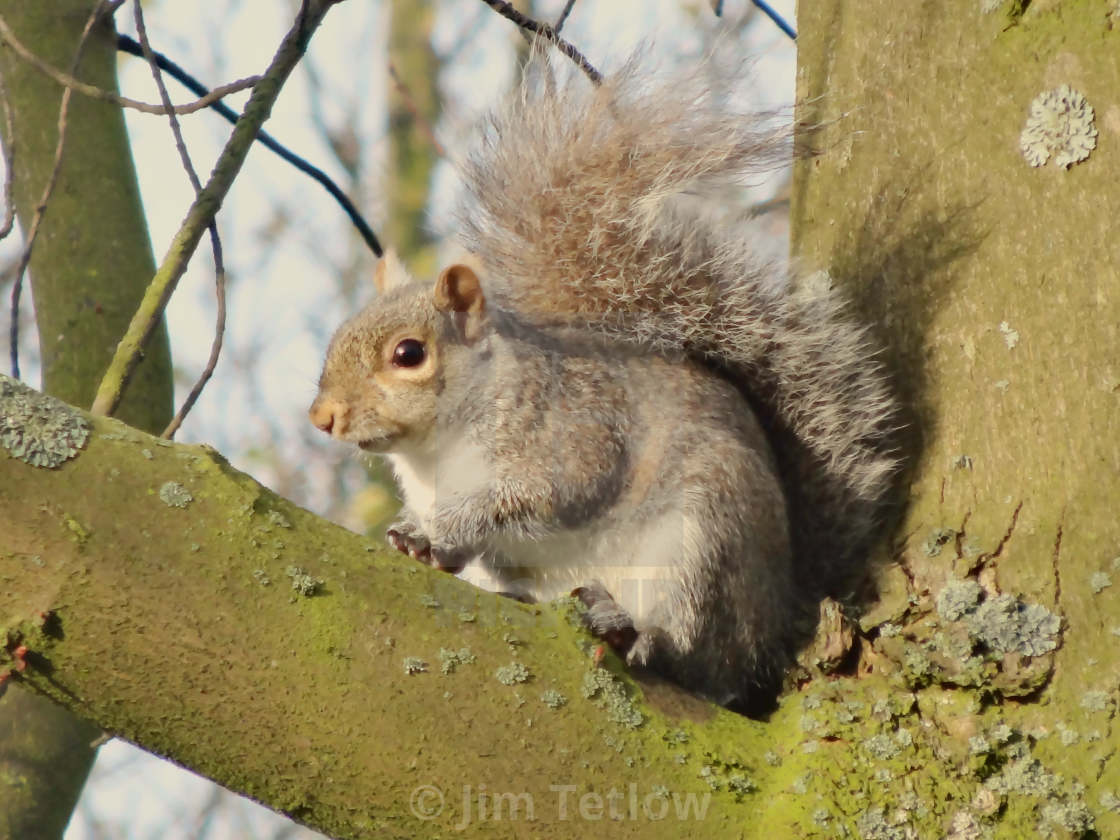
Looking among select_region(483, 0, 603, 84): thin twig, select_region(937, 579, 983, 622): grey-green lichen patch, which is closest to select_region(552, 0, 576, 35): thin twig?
select_region(483, 0, 603, 84): thin twig

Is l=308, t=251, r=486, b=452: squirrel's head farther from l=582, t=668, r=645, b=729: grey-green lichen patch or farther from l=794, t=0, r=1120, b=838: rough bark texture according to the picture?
l=582, t=668, r=645, b=729: grey-green lichen patch

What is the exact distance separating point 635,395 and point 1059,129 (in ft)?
3.03

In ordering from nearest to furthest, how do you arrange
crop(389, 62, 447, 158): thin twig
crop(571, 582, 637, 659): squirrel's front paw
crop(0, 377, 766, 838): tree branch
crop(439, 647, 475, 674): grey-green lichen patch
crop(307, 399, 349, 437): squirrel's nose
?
crop(0, 377, 766, 838): tree branch < crop(439, 647, 475, 674): grey-green lichen patch < crop(571, 582, 637, 659): squirrel's front paw < crop(307, 399, 349, 437): squirrel's nose < crop(389, 62, 447, 158): thin twig

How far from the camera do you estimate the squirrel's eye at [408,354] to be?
2.42 metres

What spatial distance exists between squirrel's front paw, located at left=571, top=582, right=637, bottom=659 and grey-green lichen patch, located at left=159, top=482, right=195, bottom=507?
66 cm

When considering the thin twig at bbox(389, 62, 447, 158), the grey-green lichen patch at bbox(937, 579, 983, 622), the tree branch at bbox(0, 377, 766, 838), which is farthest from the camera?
the thin twig at bbox(389, 62, 447, 158)

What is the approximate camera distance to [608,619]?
1.98m

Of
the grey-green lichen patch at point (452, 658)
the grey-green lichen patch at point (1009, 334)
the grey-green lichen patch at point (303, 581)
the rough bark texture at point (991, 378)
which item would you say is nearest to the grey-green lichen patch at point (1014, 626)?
the rough bark texture at point (991, 378)

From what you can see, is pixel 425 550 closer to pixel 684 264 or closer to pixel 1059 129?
pixel 684 264

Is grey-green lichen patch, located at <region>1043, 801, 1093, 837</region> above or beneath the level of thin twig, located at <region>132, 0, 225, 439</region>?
beneath

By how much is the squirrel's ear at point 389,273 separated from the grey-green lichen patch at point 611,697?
1.36 meters

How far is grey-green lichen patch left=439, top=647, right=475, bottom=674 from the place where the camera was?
1.48 meters

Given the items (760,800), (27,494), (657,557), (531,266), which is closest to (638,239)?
(531,266)

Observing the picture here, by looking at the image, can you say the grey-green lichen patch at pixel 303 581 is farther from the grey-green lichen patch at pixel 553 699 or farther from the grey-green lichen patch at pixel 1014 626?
the grey-green lichen patch at pixel 1014 626
